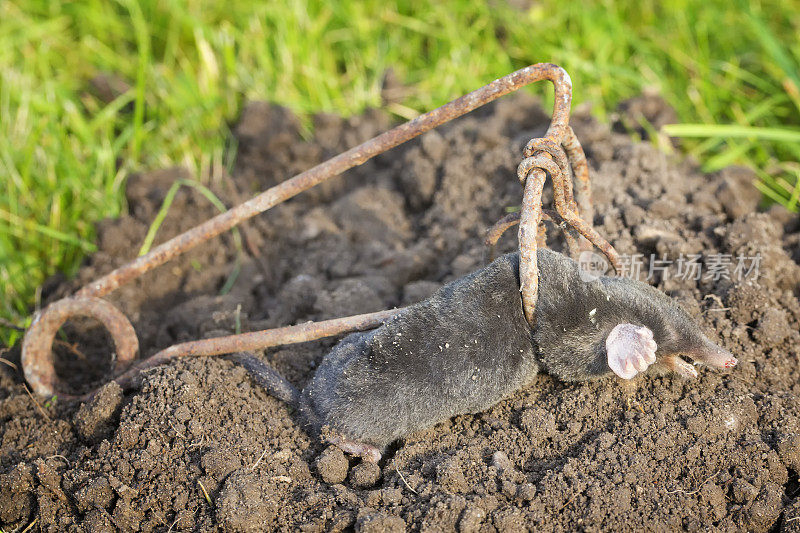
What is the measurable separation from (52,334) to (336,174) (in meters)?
1.33

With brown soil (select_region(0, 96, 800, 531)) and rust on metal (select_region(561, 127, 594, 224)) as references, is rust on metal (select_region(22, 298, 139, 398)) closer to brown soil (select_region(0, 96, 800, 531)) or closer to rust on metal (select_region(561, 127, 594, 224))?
brown soil (select_region(0, 96, 800, 531))

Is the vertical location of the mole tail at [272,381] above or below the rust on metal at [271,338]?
below

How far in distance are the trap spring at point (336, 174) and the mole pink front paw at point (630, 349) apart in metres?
0.28

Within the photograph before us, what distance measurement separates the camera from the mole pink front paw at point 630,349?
223 centimetres

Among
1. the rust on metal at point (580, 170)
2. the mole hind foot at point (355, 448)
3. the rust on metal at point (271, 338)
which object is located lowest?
the mole hind foot at point (355, 448)

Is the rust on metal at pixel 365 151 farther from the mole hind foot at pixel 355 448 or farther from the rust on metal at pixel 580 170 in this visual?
the mole hind foot at pixel 355 448

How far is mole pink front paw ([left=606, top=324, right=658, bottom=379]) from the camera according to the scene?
223 centimetres

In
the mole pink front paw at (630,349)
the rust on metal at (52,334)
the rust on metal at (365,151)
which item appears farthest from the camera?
the rust on metal at (52,334)

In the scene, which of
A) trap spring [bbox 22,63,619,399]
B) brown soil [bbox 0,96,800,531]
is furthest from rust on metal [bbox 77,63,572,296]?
brown soil [bbox 0,96,800,531]

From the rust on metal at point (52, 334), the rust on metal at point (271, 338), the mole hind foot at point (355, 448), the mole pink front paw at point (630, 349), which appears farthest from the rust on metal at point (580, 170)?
Answer: the rust on metal at point (52, 334)

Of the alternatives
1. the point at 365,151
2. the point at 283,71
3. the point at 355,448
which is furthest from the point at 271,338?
the point at 283,71

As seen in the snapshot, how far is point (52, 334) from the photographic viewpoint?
2.86m

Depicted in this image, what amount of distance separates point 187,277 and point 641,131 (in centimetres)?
255

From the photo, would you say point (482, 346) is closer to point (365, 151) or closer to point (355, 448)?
point (355, 448)
